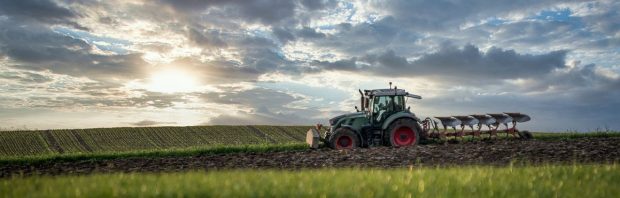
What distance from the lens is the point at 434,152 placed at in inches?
812

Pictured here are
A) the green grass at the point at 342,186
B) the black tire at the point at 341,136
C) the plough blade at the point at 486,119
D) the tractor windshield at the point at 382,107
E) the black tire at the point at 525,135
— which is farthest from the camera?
the black tire at the point at 525,135

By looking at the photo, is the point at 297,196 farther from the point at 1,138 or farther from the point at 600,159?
the point at 1,138

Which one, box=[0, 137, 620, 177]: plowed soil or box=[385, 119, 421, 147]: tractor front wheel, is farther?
box=[385, 119, 421, 147]: tractor front wheel

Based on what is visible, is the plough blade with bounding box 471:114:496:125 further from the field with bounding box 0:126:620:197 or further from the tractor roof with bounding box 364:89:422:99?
the tractor roof with bounding box 364:89:422:99

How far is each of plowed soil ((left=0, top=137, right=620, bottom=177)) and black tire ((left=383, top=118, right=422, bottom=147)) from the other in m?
2.04

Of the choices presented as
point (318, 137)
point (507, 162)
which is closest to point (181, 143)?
point (318, 137)

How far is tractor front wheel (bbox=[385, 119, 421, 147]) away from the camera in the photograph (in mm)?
23875

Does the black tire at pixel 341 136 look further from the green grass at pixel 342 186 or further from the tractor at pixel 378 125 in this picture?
the green grass at pixel 342 186

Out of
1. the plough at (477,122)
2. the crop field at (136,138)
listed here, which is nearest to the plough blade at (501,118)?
the plough at (477,122)

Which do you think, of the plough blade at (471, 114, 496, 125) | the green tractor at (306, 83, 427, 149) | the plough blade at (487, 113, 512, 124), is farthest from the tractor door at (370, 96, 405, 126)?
the plough blade at (487, 113, 512, 124)

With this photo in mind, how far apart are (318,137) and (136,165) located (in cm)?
827

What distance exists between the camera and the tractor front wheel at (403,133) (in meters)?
23.9

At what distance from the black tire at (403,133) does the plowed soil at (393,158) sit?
80.3 inches

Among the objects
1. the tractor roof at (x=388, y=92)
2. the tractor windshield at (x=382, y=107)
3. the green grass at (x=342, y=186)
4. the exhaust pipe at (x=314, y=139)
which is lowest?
the green grass at (x=342, y=186)
